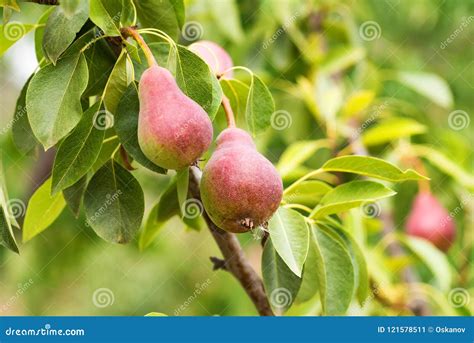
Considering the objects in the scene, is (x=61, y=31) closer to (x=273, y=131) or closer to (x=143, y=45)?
(x=143, y=45)

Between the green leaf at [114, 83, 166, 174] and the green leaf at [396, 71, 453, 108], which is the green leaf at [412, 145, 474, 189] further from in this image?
the green leaf at [114, 83, 166, 174]

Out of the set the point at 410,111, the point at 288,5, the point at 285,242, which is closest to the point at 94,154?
the point at 285,242

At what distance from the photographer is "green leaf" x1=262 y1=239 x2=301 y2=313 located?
895 mm

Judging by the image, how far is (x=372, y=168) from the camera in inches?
37.4

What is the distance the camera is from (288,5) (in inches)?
75.3

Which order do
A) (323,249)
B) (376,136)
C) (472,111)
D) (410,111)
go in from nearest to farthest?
(323,249), (376,136), (410,111), (472,111)

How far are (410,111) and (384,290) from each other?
611mm

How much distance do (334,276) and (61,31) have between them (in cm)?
42

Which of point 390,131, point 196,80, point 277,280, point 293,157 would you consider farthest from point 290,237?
point 390,131

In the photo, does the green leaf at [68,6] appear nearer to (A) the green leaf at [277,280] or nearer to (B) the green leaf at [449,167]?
(A) the green leaf at [277,280]

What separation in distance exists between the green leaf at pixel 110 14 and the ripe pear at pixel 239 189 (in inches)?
6.7

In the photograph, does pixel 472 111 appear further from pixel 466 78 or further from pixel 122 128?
pixel 122 128

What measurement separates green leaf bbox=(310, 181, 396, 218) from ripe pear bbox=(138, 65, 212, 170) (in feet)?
0.78

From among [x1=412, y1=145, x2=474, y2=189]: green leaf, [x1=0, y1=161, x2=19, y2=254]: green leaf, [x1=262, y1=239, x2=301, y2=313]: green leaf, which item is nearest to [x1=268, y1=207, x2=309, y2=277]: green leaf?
[x1=262, y1=239, x2=301, y2=313]: green leaf
